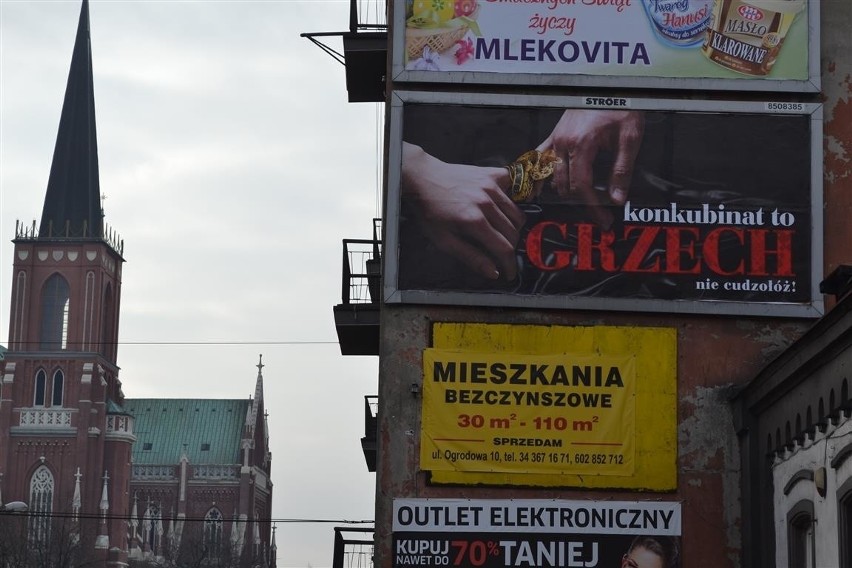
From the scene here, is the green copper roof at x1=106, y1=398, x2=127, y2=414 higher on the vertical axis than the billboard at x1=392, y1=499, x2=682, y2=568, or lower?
higher

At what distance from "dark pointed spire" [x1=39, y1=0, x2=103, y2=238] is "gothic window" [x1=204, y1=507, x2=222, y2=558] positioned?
1065 inches

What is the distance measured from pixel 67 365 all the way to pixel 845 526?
117 m

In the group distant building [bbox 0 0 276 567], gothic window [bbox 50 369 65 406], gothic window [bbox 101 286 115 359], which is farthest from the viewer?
gothic window [bbox 101 286 115 359]

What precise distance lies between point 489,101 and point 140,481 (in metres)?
141

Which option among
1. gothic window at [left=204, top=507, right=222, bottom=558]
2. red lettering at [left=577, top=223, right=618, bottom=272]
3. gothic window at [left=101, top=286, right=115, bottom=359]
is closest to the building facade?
red lettering at [left=577, top=223, right=618, bottom=272]

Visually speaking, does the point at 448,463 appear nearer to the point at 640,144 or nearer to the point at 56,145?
the point at 640,144

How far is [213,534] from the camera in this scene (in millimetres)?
141875

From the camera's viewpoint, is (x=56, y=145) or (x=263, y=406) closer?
(x=56, y=145)

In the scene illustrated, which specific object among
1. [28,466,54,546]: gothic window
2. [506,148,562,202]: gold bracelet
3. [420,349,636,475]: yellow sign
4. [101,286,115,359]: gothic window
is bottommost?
[420,349,636,475]: yellow sign

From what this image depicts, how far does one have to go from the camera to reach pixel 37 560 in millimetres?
86938

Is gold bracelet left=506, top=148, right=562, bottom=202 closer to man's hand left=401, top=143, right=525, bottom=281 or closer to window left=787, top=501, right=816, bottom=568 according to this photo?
man's hand left=401, top=143, right=525, bottom=281

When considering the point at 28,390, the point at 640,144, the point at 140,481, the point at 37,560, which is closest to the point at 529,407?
the point at 640,144

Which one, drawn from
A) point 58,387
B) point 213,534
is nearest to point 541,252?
point 58,387

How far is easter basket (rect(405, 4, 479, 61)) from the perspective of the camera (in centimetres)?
2061
